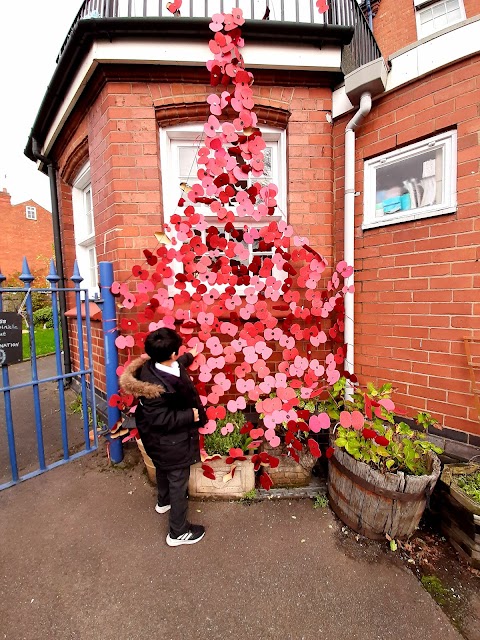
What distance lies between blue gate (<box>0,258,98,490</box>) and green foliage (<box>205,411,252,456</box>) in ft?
4.11

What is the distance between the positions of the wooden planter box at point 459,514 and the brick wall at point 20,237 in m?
26.8

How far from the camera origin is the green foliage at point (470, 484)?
1.88 meters

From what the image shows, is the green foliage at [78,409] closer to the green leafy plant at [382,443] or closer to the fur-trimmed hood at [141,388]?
the fur-trimmed hood at [141,388]

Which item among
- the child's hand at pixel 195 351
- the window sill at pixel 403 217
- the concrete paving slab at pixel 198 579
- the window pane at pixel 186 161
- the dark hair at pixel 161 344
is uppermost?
the window pane at pixel 186 161

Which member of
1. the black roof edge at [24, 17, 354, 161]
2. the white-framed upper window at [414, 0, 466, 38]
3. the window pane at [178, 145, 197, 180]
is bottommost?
the window pane at [178, 145, 197, 180]

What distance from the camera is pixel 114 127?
2.77 meters

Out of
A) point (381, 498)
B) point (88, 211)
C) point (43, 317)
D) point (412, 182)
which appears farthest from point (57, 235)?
point (43, 317)

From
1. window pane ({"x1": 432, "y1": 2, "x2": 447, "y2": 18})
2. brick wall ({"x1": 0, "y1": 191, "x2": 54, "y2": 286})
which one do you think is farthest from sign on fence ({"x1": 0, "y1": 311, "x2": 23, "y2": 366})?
brick wall ({"x1": 0, "y1": 191, "x2": 54, "y2": 286})

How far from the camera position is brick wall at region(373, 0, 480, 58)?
17.2 feet

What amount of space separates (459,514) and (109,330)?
9.83ft

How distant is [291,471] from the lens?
2.49 meters

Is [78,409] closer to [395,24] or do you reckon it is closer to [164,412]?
[164,412]

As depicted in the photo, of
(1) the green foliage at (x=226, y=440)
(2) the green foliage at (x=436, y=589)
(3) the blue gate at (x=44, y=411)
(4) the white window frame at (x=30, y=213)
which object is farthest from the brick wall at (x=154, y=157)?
(4) the white window frame at (x=30, y=213)

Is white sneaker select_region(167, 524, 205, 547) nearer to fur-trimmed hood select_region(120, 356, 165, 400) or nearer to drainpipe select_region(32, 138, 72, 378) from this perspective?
fur-trimmed hood select_region(120, 356, 165, 400)
